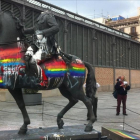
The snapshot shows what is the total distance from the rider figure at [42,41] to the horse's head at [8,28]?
0.30 metres

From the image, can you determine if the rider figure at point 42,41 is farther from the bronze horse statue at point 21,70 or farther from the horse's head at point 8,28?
the horse's head at point 8,28

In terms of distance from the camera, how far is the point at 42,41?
4.89m

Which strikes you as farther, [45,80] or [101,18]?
[101,18]

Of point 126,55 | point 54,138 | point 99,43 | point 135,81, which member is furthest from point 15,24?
point 135,81

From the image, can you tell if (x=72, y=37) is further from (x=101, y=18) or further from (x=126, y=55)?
(x=101, y=18)

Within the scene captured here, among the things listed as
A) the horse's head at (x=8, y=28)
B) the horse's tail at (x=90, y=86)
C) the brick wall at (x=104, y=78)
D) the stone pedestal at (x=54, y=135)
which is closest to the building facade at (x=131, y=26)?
the brick wall at (x=104, y=78)

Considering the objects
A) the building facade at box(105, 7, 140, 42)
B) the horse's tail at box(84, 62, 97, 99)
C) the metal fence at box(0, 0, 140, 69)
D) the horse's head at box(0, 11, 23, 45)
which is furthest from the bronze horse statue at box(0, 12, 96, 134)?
the building facade at box(105, 7, 140, 42)

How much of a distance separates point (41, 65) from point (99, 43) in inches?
883

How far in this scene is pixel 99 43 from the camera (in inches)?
1051

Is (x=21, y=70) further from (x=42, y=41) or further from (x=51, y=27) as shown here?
(x=51, y=27)

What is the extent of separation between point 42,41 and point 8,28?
76cm

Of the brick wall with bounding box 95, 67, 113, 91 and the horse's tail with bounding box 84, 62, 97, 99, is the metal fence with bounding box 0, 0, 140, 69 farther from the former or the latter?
the horse's tail with bounding box 84, 62, 97, 99

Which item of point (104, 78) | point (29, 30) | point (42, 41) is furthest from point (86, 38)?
point (42, 41)

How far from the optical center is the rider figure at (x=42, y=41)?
15.3 ft
